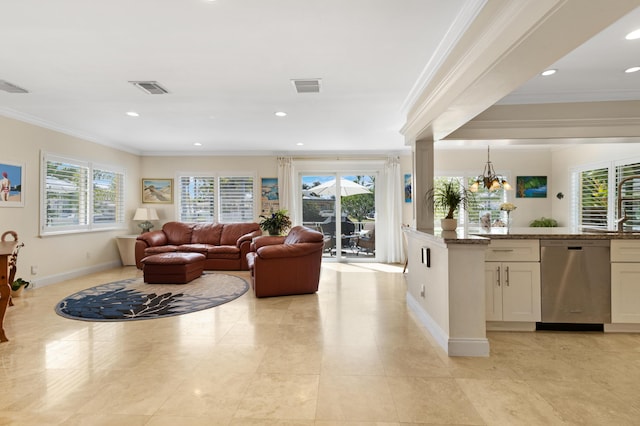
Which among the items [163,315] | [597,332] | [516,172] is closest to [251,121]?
[163,315]

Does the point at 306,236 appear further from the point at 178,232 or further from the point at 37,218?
the point at 37,218

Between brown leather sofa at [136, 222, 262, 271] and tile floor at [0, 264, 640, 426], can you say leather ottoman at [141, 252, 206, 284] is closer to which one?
brown leather sofa at [136, 222, 262, 271]

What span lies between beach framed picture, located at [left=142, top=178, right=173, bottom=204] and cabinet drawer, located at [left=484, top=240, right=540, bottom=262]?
688cm

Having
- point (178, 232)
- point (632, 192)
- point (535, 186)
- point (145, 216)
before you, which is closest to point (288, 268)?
point (178, 232)

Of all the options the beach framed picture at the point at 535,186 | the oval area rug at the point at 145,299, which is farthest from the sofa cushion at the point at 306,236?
the beach framed picture at the point at 535,186

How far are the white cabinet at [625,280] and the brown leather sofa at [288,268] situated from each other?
129 inches

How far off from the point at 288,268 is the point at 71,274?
4.11 m

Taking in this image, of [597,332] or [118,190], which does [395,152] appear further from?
[118,190]

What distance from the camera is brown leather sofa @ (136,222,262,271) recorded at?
21.2 feet

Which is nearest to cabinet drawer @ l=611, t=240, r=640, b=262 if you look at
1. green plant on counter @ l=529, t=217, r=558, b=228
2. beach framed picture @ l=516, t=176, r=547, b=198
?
green plant on counter @ l=529, t=217, r=558, b=228

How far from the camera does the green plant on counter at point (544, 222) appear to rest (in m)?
6.60

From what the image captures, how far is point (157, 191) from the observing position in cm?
764

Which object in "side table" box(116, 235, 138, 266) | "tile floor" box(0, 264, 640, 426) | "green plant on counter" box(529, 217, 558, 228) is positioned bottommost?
"tile floor" box(0, 264, 640, 426)

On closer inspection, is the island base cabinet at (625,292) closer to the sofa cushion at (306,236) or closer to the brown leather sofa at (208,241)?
the sofa cushion at (306,236)
